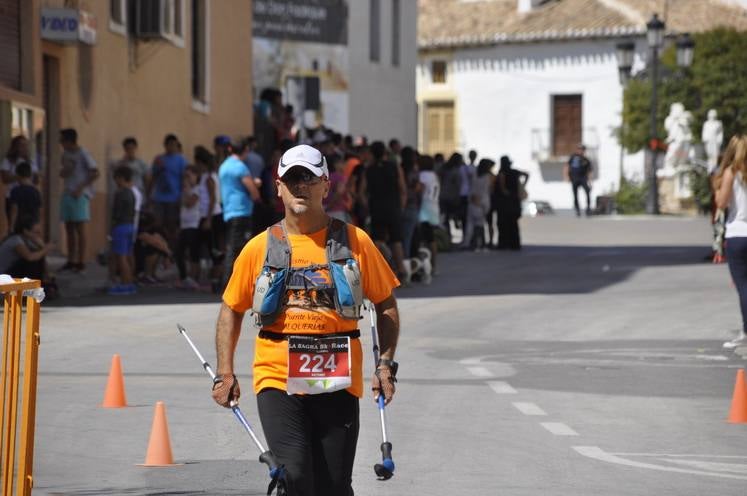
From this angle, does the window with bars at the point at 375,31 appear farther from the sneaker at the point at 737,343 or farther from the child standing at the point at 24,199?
the sneaker at the point at 737,343

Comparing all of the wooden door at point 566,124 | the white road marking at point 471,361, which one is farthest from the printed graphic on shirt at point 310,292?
the wooden door at point 566,124

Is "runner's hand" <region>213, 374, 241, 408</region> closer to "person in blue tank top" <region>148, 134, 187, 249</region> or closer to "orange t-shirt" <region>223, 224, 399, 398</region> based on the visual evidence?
"orange t-shirt" <region>223, 224, 399, 398</region>

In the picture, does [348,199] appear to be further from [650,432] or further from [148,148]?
[650,432]

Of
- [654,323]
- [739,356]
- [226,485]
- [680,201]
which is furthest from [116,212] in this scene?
[680,201]

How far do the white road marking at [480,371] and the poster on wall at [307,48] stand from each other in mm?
26763

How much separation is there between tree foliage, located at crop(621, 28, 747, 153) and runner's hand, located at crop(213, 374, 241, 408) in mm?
58780

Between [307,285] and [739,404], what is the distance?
5.48 meters

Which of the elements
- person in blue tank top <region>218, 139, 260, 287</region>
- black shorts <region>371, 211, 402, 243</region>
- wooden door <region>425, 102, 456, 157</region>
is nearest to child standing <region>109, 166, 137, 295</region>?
person in blue tank top <region>218, 139, 260, 287</region>

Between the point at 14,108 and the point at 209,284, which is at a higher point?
the point at 14,108

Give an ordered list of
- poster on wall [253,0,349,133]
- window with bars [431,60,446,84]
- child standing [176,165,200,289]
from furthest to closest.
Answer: window with bars [431,60,446,84] < poster on wall [253,0,349,133] < child standing [176,165,200,289]

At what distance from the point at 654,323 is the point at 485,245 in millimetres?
14237

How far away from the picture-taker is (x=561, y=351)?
52.9 feet

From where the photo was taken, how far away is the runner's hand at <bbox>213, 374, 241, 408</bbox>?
22.0 ft

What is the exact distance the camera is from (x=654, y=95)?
45844mm
